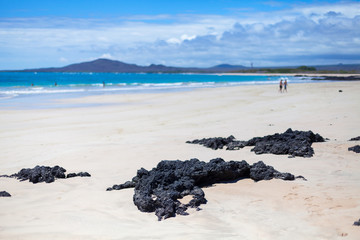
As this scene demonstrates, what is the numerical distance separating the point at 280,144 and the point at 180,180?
374 cm

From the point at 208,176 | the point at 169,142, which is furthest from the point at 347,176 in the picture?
the point at 169,142

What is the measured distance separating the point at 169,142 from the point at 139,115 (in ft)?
28.3

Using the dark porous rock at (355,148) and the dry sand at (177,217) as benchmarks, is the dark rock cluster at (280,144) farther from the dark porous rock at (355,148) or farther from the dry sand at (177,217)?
the dark porous rock at (355,148)

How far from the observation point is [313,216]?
517 cm

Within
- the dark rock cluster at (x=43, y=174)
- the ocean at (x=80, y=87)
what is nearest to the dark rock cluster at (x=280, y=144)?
the dark rock cluster at (x=43, y=174)

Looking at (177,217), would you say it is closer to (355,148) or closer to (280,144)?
(280,144)

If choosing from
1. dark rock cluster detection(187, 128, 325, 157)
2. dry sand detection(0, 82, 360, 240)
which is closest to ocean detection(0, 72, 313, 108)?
dry sand detection(0, 82, 360, 240)

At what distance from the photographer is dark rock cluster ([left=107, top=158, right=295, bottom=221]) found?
18.1 ft

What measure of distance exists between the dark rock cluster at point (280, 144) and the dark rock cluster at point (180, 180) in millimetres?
2120

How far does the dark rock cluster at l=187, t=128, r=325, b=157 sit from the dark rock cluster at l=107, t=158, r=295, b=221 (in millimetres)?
2120

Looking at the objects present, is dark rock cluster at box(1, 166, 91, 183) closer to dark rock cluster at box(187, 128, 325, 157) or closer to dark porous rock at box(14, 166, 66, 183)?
dark porous rock at box(14, 166, 66, 183)

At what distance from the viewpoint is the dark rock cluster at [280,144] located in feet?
29.0

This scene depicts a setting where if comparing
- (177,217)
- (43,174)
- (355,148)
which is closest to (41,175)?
(43,174)

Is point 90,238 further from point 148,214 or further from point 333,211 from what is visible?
point 333,211
